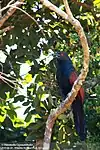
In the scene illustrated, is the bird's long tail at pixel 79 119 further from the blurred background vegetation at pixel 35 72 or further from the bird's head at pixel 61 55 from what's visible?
the bird's head at pixel 61 55

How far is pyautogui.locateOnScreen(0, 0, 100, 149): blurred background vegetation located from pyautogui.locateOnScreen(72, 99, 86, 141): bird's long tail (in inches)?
2.5

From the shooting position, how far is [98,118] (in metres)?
3.68

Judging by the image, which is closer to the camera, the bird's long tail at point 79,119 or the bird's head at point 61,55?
the bird's long tail at point 79,119

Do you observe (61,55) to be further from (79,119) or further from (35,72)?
(79,119)

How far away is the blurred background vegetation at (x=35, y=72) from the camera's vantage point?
9.95ft

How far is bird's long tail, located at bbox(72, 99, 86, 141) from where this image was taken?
2.99 metres

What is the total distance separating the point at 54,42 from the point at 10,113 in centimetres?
69

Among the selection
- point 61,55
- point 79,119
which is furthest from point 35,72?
point 79,119

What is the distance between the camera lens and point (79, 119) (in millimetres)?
3035

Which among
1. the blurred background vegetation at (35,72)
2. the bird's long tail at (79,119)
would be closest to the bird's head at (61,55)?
the blurred background vegetation at (35,72)

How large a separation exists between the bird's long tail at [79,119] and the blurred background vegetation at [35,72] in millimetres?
64

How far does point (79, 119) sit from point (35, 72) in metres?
0.47

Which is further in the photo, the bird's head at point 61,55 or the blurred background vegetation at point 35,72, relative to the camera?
the bird's head at point 61,55

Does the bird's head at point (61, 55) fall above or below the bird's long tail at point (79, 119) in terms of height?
above
